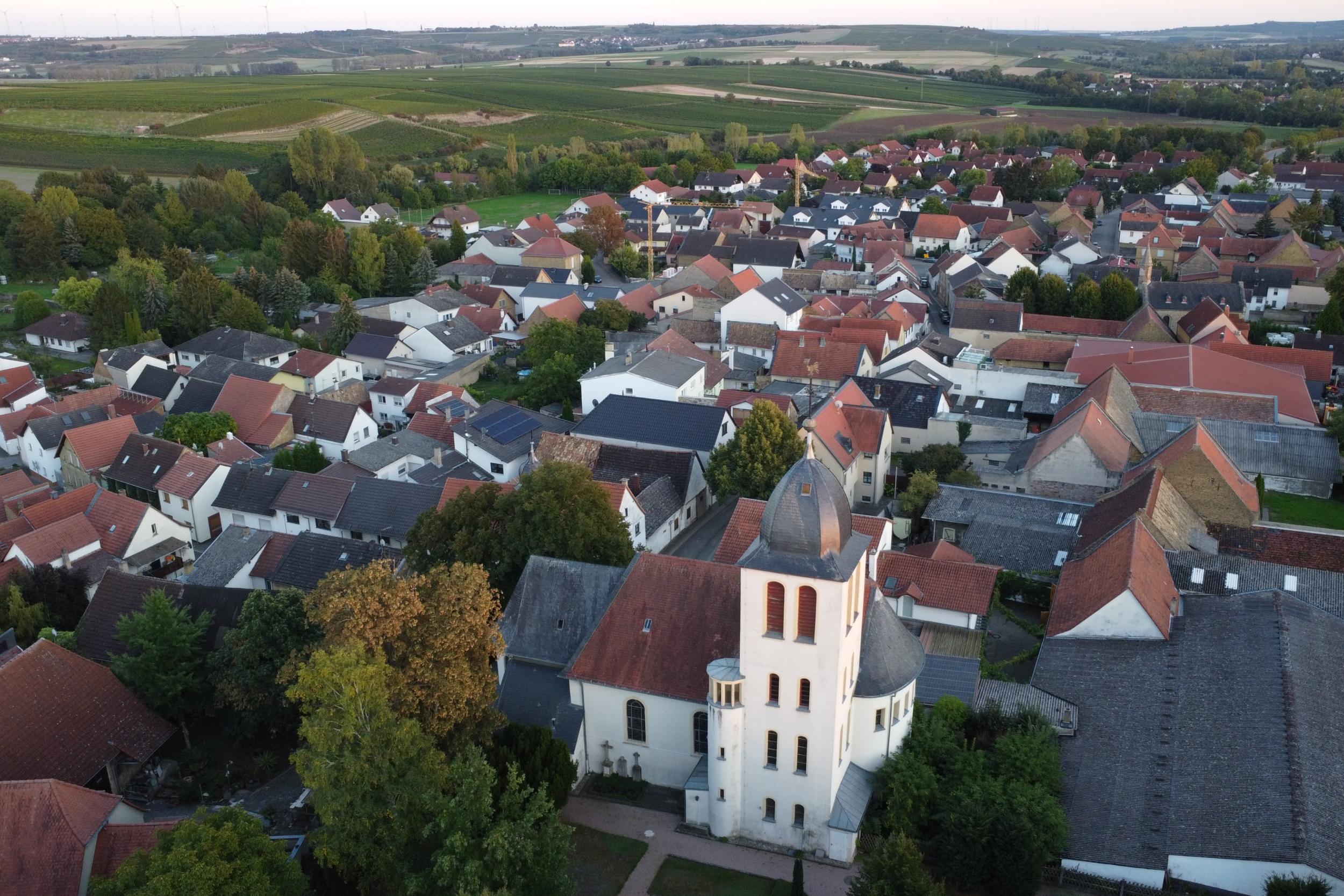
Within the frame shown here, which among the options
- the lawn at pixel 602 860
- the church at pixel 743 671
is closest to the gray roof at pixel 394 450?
the church at pixel 743 671

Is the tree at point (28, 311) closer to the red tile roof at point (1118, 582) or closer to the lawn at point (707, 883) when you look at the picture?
the lawn at point (707, 883)

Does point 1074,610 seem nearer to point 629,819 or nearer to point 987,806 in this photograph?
point 987,806

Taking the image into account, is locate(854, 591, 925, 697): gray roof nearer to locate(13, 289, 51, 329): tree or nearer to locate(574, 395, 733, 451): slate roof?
locate(574, 395, 733, 451): slate roof

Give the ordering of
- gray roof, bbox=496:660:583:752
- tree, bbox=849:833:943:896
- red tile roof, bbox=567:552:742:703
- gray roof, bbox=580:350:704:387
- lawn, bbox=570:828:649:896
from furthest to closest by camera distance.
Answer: gray roof, bbox=580:350:704:387 → gray roof, bbox=496:660:583:752 → red tile roof, bbox=567:552:742:703 → lawn, bbox=570:828:649:896 → tree, bbox=849:833:943:896

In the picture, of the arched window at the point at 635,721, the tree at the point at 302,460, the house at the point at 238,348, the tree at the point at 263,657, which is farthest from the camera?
the house at the point at 238,348

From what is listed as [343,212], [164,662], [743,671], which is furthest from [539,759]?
[343,212]

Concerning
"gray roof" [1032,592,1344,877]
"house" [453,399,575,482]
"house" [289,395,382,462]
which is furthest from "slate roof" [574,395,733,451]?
"gray roof" [1032,592,1344,877]

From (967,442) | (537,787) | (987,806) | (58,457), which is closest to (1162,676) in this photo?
(987,806)
